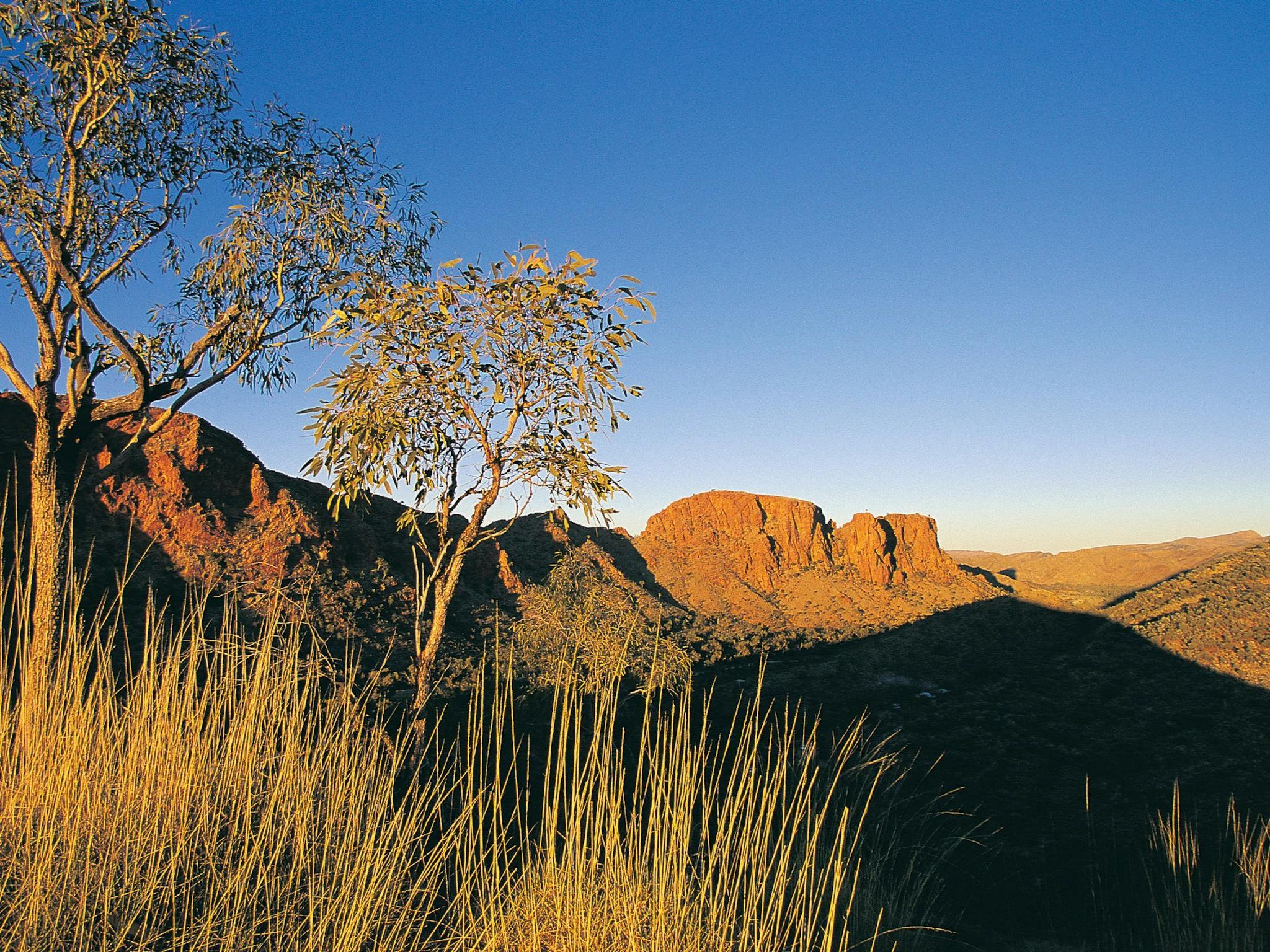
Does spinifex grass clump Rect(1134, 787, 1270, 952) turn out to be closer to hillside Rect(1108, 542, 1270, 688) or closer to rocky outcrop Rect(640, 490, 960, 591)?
hillside Rect(1108, 542, 1270, 688)

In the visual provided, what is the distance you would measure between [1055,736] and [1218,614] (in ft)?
27.5

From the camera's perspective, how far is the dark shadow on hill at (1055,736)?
5793 millimetres

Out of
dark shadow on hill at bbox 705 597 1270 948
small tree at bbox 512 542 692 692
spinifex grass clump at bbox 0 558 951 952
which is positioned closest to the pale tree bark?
small tree at bbox 512 542 692 692

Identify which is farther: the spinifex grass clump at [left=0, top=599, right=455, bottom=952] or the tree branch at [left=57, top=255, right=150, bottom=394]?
the tree branch at [left=57, top=255, right=150, bottom=394]

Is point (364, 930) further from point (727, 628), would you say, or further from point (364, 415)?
point (727, 628)

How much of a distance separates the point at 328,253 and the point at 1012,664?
13.1 m

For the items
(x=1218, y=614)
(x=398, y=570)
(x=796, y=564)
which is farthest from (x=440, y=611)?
(x=796, y=564)

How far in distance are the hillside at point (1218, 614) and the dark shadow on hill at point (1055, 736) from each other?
446 millimetres

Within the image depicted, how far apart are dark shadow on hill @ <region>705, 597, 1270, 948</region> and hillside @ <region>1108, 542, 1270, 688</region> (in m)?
0.45

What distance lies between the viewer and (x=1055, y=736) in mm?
8523

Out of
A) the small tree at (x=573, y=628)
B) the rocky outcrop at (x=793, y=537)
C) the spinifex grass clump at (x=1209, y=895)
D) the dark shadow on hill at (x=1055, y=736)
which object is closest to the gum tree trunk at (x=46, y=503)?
the small tree at (x=573, y=628)

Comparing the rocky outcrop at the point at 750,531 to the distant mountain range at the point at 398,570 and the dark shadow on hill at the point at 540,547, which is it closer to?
the distant mountain range at the point at 398,570

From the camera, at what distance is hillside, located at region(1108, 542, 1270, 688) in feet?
36.1

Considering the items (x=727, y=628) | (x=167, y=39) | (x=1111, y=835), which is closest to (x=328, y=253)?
(x=167, y=39)
